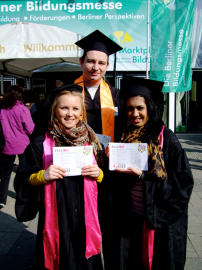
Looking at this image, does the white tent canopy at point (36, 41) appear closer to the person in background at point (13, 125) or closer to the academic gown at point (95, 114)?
the person in background at point (13, 125)

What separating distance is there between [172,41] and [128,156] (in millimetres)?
3738

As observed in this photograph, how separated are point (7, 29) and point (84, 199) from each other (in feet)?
13.9

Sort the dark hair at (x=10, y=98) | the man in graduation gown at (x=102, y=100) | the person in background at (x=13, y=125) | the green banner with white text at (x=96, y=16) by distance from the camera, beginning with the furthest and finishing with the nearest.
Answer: the green banner with white text at (x=96, y=16) < the dark hair at (x=10, y=98) < the person in background at (x=13, y=125) < the man in graduation gown at (x=102, y=100)

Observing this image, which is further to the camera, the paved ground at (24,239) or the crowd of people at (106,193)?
the paved ground at (24,239)

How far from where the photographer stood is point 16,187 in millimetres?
1724

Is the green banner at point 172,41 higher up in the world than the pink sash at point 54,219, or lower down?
higher up

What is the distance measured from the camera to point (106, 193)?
1.88m

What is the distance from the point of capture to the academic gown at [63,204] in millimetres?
1677

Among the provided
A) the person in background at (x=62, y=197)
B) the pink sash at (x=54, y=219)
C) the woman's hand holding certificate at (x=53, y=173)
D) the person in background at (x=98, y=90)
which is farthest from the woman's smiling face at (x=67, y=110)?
the person in background at (x=98, y=90)

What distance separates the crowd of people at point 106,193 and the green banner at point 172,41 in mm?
3106

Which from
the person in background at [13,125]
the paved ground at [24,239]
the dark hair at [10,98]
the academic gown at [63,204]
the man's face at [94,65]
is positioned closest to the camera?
the academic gown at [63,204]

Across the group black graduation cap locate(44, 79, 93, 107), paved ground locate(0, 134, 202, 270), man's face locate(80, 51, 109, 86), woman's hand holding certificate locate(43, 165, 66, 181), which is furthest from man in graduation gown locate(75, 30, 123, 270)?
paved ground locate(0, 134, 202, 270)

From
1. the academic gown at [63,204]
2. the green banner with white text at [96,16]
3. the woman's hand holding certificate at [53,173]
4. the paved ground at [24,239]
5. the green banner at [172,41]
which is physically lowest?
the paved ground at [24,239]

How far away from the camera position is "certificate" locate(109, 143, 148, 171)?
162 centimetres
